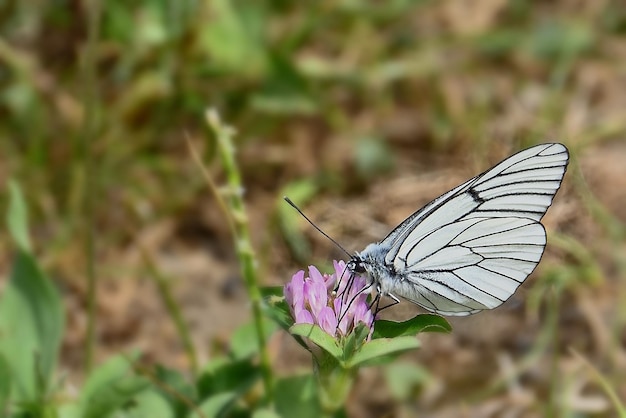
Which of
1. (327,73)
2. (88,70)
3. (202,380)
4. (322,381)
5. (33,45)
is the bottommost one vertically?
(322,381)

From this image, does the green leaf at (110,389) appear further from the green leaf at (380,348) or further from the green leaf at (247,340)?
the green leaf at (380,348)

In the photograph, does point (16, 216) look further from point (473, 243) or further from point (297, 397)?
point (473, 243)

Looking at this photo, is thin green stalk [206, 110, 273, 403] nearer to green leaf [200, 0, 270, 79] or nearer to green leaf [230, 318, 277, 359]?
green leaf [230, 318, 277, 359]

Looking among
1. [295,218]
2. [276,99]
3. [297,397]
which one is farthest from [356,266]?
[276,99]

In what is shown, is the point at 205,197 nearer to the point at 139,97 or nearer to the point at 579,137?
the point at 139,97

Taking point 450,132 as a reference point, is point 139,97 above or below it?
above

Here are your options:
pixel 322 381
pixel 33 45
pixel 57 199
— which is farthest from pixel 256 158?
pixel 322 381

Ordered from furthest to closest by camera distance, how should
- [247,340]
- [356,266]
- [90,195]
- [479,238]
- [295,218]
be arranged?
1. [295,218]
2. [90,195]
3. [247,340]
4. [479,238]
5. [356,266]
